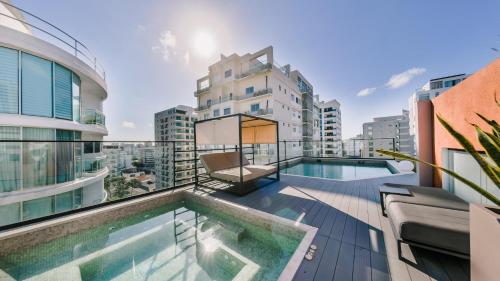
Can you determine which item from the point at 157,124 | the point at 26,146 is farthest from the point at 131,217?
the point at 157,124

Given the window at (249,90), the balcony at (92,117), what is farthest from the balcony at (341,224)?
the window at (249,90)

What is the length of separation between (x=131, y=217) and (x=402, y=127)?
60662mm

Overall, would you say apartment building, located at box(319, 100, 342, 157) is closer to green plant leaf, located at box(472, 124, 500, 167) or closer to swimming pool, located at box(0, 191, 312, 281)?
swimming pool, located at box(0, 191, 312, 281)

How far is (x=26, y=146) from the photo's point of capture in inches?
165

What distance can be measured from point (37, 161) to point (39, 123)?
1.14m

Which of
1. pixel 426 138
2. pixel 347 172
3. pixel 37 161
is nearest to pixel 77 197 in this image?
pixel 37 161

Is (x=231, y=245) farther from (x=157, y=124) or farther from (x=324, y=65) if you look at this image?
(x=157, y=124)

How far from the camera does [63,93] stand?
538cm

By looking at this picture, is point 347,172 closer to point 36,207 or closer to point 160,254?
point 160,254

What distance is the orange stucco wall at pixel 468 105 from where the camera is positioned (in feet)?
5.17

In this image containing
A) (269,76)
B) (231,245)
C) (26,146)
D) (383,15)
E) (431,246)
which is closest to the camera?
(431,246)

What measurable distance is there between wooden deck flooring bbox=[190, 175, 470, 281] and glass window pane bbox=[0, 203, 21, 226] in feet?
18.7

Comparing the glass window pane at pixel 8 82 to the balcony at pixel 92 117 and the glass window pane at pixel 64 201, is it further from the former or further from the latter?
the glass window pane at pixel 64 201

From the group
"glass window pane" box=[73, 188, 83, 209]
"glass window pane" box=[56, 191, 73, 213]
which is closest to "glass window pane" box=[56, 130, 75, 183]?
"glass window pane" box=[56, 191, 73, 213]
